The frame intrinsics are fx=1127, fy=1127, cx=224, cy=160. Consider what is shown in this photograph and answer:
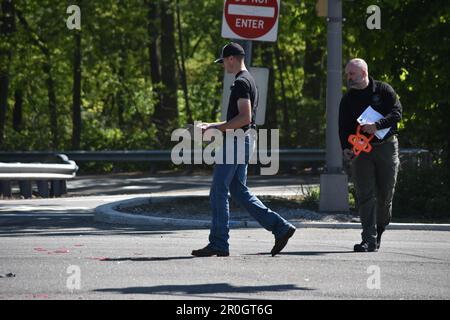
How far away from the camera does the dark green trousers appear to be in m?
11.0

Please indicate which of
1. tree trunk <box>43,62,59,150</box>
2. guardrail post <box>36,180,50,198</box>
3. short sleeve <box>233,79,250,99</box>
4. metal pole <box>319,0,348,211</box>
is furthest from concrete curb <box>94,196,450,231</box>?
tree trunk <box>43,62,59,150</box>

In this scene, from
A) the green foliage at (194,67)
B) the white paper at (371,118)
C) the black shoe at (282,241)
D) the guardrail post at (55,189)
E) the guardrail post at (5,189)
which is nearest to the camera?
the black shoe at (282,241)

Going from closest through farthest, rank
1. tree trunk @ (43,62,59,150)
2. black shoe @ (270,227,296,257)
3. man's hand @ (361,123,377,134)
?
1. black shoe @ (270,227,296,257)
2. man's hand @ (361,123,377,134)
3. tree trunk @ (43,62,59,150)

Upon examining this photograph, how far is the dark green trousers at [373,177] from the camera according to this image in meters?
11.0

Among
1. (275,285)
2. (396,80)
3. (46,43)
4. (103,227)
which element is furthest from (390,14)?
(46,43)

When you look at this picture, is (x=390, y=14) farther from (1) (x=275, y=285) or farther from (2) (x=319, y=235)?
(1) (x=275, y=285)

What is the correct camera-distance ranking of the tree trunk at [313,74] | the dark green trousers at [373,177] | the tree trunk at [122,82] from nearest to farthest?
the dark green trousers at [373,177] < the tree trunk at [313,74] < the tree trunk at [122,82]

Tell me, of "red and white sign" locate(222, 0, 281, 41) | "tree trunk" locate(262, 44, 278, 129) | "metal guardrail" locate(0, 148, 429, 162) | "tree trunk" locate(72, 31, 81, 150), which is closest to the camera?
"red and white sign" locate(222, 0, 281, 41)

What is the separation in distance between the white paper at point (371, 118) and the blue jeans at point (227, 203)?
1.24m

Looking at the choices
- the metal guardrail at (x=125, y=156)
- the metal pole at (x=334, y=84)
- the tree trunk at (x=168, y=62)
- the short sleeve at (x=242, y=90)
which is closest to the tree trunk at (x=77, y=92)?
the tree trunk at (x=168, y=62)

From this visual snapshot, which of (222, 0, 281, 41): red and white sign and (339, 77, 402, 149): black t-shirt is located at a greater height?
(222, 0, 281, 41): red and white sign

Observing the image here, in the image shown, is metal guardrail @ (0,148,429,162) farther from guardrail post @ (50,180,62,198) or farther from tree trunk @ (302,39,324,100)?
tree trunk @ (302,39,324,100)

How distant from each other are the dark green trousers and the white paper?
4.5 inches

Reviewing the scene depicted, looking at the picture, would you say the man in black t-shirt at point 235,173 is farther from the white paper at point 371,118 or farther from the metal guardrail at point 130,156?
the metal guardrail at point 130,156
